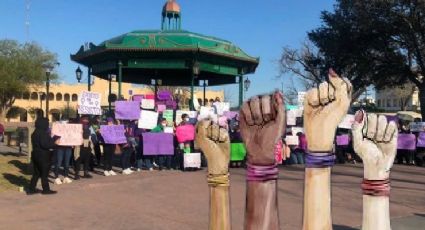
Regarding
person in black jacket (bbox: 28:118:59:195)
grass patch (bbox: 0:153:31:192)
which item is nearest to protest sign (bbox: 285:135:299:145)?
grass patch (bbox: 0:153:31:192)

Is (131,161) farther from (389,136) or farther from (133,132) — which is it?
(389,136)

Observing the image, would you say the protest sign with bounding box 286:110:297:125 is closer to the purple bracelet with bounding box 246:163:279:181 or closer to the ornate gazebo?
the ornate gazebo

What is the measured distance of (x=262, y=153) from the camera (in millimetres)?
3766

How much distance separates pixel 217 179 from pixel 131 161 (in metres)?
13.7

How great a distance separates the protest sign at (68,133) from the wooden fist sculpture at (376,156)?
1080 centimetres

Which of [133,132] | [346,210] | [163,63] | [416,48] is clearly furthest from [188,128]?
[416,48]

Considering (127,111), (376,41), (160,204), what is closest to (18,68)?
(376,41)

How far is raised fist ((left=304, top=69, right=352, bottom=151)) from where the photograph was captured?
148 inches

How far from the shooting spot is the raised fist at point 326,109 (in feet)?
12.3

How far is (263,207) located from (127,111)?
13863mm

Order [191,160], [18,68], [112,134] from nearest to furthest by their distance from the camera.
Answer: [112,134] < [191,160] < [18,68]

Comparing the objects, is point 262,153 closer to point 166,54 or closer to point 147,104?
point 147,104

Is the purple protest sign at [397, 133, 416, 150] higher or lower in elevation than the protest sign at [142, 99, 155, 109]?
lower

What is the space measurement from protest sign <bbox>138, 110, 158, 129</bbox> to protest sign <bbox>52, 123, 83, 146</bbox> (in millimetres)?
3365
